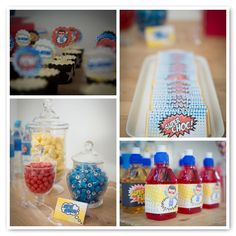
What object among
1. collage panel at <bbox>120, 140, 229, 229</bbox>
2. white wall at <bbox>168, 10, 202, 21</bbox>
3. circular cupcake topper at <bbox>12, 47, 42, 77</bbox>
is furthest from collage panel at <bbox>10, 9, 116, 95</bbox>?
white wall at <bbox>168, 10, 202, 21</bbox>

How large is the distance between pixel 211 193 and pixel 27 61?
33.2 inches

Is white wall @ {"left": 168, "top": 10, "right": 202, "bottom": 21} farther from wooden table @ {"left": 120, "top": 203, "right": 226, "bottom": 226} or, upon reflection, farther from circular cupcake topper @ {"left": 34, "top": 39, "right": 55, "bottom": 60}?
wooden table @ {"left": 120, "top": 203, "right": 226, "bottom": 226}

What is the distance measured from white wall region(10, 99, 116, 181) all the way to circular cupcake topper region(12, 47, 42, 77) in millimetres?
101

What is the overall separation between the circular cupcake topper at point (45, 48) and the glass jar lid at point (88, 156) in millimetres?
338

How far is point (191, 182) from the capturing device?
5.77 ft

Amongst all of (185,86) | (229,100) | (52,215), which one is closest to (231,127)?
(229,100)

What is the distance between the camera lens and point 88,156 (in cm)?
172

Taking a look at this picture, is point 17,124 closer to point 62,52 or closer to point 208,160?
point 62,52

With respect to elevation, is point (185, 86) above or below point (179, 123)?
above

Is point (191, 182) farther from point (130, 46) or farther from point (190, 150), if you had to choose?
point (130, 46)

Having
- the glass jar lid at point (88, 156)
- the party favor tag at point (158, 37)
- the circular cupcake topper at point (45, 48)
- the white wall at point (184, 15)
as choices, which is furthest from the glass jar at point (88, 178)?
the white wall at point (184, 15)

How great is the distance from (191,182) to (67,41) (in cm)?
68

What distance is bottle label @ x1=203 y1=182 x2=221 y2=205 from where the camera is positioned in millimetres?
1824

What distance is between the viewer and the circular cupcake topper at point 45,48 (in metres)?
1.69
